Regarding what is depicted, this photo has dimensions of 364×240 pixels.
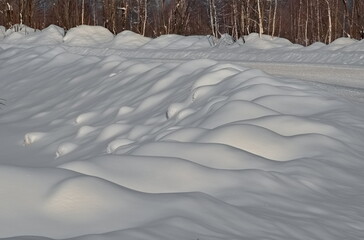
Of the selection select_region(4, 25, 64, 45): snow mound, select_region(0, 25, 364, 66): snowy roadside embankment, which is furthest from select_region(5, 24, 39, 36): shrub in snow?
select_region(4, 25, 64, 45): snow mound

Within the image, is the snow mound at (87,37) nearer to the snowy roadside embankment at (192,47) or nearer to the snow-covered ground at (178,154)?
the snowy roadside embankment at (192,47)

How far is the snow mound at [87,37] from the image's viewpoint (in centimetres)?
2027

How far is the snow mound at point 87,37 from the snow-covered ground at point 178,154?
931 centimetres

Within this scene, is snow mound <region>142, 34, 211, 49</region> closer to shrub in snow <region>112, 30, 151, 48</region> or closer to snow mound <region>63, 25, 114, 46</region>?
shrub in snow <region>112, 30, 151, 48</region>

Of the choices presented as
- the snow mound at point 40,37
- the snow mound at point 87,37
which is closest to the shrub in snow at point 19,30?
the snow mound at point 40,37

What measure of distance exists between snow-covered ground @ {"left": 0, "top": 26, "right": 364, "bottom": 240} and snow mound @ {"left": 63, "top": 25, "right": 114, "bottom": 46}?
9.31 meters

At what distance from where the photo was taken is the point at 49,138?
7391 mm

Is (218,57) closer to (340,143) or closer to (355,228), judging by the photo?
(340,143)

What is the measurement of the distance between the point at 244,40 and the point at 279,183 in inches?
585

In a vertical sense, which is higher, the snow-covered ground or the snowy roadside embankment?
the snow-covered ground

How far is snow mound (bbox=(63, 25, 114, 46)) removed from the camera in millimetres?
20266

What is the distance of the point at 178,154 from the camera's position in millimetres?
4441

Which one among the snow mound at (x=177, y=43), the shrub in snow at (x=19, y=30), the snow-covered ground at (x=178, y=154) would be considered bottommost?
the snow mound at (x=177, y=43)

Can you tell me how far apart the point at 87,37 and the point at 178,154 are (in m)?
16.9
